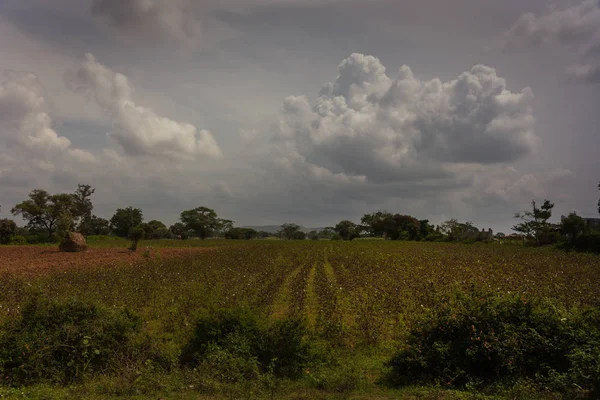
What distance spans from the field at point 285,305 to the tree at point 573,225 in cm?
2086

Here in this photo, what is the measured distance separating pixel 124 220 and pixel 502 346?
9609 centimetres

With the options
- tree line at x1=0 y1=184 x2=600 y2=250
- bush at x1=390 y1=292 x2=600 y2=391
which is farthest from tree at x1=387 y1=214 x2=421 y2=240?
bush at x1=390 y1=292 x2=600 y2=391

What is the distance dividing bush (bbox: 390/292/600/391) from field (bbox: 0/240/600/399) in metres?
0.34

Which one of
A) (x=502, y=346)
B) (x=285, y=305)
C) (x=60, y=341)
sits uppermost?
(x=502, y=346)

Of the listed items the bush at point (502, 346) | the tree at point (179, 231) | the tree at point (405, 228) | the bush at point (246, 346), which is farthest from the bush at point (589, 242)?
the tree at point (179, 231)

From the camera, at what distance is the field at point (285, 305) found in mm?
6258

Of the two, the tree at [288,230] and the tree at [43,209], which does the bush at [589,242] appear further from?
the tree at [288,230]

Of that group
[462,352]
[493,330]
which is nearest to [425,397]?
[462,352]

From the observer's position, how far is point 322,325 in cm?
945

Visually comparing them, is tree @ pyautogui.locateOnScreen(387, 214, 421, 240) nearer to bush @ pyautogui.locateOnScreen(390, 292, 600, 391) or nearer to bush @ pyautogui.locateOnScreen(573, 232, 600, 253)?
bush @ pyautogui.locateOnScreen(573, 232, 600, 253)

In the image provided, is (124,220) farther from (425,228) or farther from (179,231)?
(425,228)

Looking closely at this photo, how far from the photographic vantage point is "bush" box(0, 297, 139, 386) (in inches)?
259

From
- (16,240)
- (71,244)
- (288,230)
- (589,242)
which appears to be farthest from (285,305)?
(288,230)

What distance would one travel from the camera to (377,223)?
90875 mm
